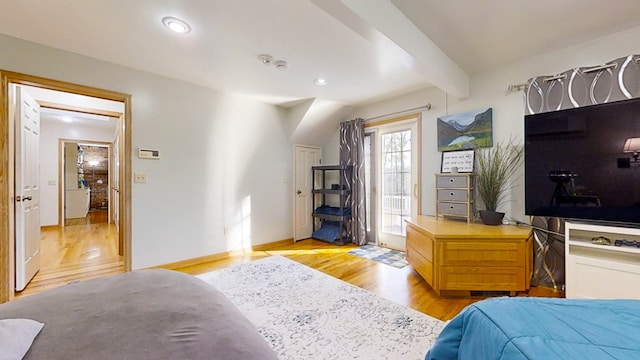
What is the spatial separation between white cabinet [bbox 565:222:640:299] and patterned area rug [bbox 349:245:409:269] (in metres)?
1.55

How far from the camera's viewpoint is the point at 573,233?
2234 millimetres

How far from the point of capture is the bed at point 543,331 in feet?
2.12

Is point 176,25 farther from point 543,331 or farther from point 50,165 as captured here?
point 50,165

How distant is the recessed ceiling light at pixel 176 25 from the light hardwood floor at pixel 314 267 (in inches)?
97.2

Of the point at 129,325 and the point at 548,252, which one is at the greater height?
the point at 129,325

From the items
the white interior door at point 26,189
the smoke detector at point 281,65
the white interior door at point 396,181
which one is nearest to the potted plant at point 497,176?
the white interior door at point 396,181

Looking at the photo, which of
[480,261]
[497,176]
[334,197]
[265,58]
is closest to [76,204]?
[334,197]

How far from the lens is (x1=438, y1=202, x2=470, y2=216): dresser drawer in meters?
2.86

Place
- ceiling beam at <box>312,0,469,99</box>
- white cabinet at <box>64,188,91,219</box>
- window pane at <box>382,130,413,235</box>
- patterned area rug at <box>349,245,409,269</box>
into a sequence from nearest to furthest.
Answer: ceiling beam at <box>312,0,469,99</box>
patterned area rug at <box>349,245,409,269</box>
window pane at <box>382,130,413,235</box>
white cabinet at <box>64,188,91,219</box>

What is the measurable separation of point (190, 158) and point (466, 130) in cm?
343

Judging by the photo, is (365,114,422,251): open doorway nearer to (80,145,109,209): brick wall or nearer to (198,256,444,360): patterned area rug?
(198,256,444,360): patterned area rug

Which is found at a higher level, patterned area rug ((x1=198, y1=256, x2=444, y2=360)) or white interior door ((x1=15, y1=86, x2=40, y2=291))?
white interior door ((x1=15, y1=86, x2=40, y2=291))

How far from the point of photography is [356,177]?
4148 mm

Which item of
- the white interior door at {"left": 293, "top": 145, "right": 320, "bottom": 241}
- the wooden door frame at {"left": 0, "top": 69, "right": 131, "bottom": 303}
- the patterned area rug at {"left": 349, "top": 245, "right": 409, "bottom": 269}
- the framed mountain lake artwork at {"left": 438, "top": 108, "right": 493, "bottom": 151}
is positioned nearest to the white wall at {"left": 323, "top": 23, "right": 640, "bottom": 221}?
the framed mountain lake artwork at {"left": 438, "top": 108, "right": 493, "bottom": 151}
